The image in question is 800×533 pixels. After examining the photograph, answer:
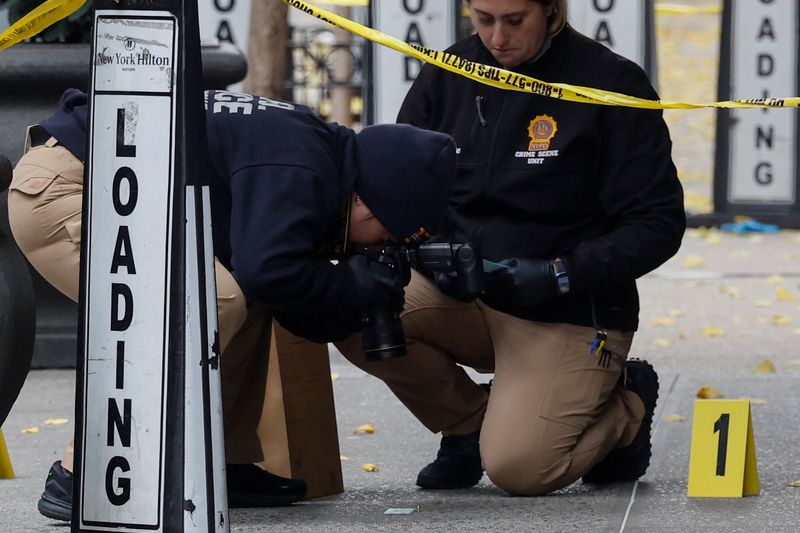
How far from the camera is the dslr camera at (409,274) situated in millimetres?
3811

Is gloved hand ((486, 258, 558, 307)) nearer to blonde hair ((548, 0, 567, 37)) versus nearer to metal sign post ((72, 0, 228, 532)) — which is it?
blonde hair ((548, 0, 567, 37))

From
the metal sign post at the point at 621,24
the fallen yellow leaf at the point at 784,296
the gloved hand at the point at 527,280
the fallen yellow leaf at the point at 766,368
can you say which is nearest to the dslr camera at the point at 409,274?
the gloved hand at the point at 527,280

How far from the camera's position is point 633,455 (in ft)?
14.2

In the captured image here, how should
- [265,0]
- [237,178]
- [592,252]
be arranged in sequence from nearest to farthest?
[237,178]
[592,252]
[265,0]

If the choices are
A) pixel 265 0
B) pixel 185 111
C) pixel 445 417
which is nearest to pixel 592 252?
pixel 445 417

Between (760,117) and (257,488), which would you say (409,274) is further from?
(760,117)

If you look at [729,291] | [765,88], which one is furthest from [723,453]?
[765,88]

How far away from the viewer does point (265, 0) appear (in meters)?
9.91

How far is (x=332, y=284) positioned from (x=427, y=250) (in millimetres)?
437

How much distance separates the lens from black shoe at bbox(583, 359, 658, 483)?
4332 millimetres

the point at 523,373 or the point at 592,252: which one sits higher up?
the point at 592,252

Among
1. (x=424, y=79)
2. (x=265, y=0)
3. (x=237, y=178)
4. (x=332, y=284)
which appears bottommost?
(x=332, y=284)

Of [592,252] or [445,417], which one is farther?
[445,417]

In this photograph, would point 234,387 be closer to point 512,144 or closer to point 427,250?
point 427,250
